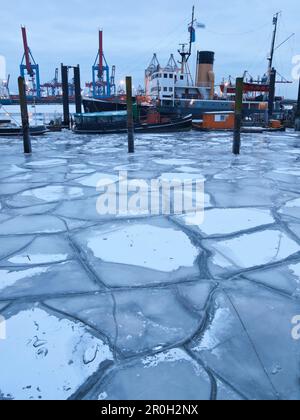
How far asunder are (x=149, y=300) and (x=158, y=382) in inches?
32.8

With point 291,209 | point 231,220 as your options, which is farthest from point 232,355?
point 291,209

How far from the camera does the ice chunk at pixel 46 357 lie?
184 cm

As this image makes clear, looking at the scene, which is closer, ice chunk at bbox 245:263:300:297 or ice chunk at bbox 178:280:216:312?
ice chunk at bbox 178:280:216:312

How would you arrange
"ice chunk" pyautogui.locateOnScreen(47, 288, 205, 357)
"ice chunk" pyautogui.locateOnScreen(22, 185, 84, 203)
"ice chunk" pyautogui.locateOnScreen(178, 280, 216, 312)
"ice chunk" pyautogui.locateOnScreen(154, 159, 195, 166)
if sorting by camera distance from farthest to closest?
"ice chunk" pyautogui.locateOnScreen(154, 159, 195, 166)
"ice chunk" pyautogui.locateOnScreen(22, 185, 84, 203)
"ice chunk" pyautogui.locateOnScreen(178, 280, 216, 312)
"ice chunk" pyautogui.locateOnScreen(47, 288, 205, 357)

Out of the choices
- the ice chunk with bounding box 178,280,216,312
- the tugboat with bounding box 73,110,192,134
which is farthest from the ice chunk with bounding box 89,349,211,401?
the tugboat with bounding box 73,110,192,134

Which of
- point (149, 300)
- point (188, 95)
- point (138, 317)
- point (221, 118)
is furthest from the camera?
point (188, 95)

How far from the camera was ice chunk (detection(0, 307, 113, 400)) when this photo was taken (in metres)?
1.84

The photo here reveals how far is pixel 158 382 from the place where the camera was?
6.13 feet

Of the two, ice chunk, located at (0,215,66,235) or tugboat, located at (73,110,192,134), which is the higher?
tugboat, located at (73,110,192,134)

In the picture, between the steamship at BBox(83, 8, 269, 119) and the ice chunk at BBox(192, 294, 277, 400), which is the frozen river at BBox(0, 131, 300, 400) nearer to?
the ice chunk at BBox(192, 294, 277, 400)

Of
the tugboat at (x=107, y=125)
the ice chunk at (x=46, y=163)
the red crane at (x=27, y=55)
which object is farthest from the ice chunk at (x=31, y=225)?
the red crane at (x=27, y=55)

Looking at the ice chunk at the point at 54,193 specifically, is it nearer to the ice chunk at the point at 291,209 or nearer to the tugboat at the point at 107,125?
the ice chunk at the point at 291,209

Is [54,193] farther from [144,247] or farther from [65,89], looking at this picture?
[65,89]
